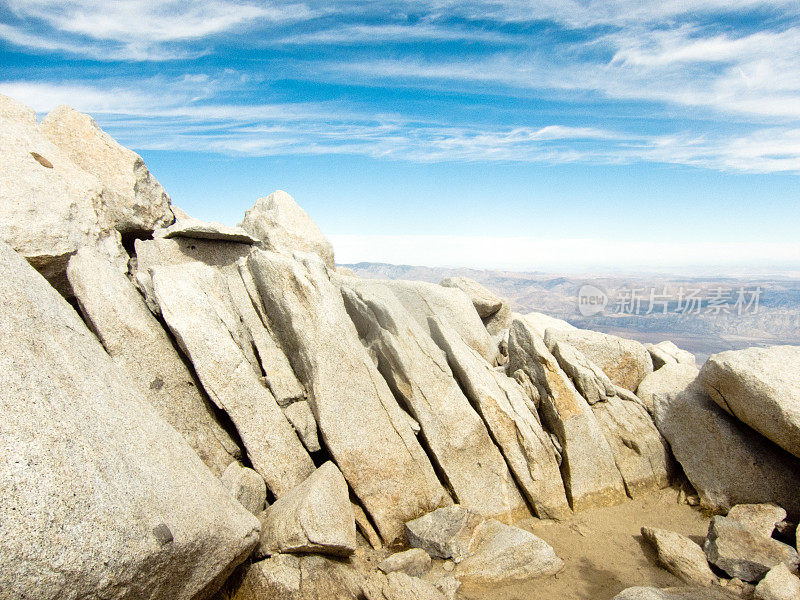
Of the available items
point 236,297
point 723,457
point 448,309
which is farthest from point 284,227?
point 723,457

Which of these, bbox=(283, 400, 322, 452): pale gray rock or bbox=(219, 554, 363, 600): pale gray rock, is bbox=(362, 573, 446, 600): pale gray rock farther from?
bbox=(283, 400, 322, 452): pale gray rock

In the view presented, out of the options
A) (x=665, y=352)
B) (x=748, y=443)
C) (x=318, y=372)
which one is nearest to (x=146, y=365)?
(x=318, y=372)

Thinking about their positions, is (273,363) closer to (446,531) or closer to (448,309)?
(446,531)

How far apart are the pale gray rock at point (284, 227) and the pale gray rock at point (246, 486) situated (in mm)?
11015

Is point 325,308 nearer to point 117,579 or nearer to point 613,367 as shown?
point 117,579

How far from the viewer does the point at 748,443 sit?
57.5ft

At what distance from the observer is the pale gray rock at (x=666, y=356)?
2397cm

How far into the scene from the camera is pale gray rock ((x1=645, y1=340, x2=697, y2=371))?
2397 cm

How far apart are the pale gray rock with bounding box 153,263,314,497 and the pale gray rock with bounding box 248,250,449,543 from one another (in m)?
1.21

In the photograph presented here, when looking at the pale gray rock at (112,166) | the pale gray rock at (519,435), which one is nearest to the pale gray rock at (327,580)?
the pale gray rock at (519,435)

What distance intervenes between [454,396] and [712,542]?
29.0 feet

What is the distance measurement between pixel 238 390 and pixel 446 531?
7.61 metres

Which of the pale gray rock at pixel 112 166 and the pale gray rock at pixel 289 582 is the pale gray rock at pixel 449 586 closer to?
the pale gray rock at pixel 289 582

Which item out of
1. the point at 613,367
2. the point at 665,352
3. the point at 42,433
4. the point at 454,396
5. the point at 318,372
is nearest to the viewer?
the point at 42,433
